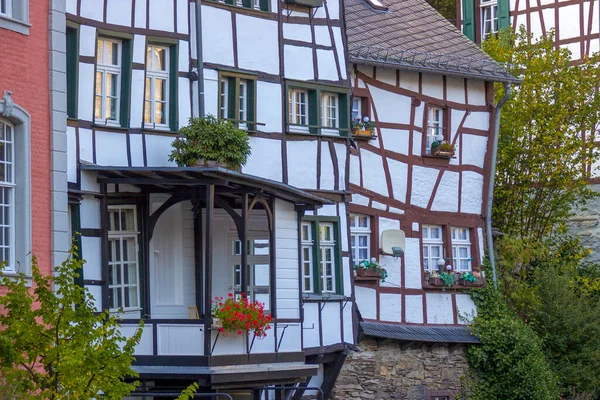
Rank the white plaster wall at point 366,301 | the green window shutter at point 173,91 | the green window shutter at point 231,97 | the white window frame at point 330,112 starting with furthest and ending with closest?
the white plaster wall at point 366,301 < the white window frame at point 330,112 < the green window shutter at point 231,97 < the green window shutter at point 173,91

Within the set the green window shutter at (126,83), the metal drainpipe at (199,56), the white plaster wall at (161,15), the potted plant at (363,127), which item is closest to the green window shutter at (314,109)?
the potted plant at (363,127)

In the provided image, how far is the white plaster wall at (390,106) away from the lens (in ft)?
92.1

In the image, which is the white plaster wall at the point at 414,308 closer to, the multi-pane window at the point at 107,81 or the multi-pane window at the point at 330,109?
the multi-pane window at the point at 330,109

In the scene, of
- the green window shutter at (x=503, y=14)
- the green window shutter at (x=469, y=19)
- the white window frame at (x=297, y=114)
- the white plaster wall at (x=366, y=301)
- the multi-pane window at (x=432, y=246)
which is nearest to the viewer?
the white window frame at (x=297, y=114)

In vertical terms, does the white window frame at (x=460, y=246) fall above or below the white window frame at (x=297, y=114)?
below

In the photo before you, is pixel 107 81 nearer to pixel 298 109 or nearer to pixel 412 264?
pixel 298 109

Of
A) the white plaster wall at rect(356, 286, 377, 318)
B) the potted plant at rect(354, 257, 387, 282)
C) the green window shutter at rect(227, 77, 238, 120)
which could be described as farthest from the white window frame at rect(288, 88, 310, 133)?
the white plaster wall at rect(356, 286, 377, 318)

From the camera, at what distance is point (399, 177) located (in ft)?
92.6

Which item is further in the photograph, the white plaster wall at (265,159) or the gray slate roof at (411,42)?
the gray slate roof at (411,42)

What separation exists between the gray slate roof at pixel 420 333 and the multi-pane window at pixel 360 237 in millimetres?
1276

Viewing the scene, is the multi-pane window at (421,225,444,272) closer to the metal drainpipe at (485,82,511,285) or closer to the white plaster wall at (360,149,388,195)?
the metal drainpipe at (485,82,511,285)

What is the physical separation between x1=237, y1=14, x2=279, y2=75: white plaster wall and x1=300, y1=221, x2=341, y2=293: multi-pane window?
2731mm

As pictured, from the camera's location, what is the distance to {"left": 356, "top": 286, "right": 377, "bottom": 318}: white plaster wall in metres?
27.0

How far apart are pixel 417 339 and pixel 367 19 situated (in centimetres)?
650
